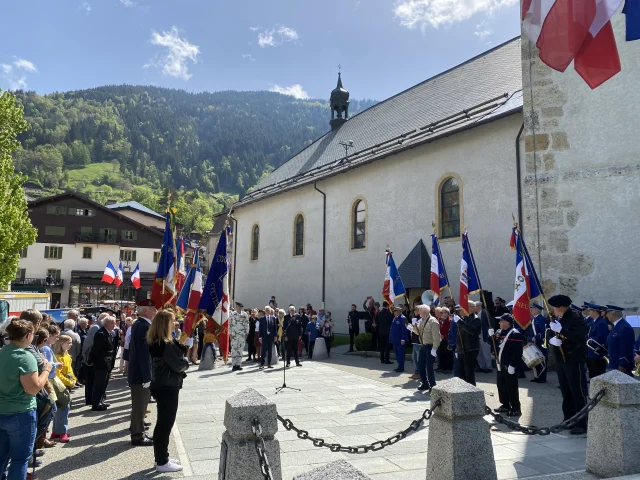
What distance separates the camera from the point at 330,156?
1200 inches

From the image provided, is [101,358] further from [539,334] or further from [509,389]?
[539,334]

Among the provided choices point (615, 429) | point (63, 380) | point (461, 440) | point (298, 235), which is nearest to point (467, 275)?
point (615, 429)

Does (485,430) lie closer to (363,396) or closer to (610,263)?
(363,396)

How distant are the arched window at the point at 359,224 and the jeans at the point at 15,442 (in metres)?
20.2

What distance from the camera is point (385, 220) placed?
22.4 meters

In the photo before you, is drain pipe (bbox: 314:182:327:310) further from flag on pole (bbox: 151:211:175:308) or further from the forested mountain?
the forested mountain

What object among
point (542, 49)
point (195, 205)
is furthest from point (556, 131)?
point (195, 205)

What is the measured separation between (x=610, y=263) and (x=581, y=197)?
6.45ft

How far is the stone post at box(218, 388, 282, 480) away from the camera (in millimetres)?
3893

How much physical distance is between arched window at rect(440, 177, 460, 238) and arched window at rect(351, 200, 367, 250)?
4871mm

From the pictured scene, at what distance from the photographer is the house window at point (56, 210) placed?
50.5 metres

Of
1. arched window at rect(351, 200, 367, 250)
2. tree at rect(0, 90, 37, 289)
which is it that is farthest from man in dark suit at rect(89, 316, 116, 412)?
arched window at rect(351, 200, 367, 250)

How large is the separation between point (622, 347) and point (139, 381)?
8.02 m

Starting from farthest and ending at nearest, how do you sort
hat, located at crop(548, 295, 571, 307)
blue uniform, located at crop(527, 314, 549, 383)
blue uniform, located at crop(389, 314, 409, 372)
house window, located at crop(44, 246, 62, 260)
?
house window, located at crop(44, 246, 62, 260) → blue uniform, located at crop(389, 314, 409, 372) → blue uniform, located at crop(527, 314, 549, 383) → hat, located at crop(548, 295, 571, 307)
